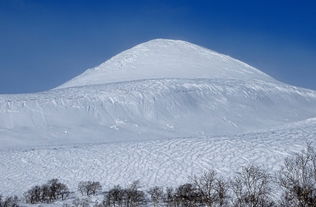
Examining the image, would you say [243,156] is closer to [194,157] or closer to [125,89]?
[194,157]

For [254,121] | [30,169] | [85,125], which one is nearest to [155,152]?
[30,169]

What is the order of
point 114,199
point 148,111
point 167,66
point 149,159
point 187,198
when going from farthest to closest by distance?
1. point 167,66
2. point 148,111
3. point 149,159
4. point 114,199
5. point 187,198

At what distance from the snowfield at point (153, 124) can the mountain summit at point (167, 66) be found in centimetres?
33

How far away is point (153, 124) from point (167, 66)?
51.9 m

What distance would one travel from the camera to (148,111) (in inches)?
3356

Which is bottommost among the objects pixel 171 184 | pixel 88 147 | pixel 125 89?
pixel 171 184

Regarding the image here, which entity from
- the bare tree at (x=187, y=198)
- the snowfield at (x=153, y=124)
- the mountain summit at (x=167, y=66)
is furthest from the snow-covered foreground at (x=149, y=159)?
the mountain summit at (x=167, y=66)

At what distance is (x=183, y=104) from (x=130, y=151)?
45.1m

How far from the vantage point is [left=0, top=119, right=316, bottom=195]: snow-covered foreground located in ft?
126

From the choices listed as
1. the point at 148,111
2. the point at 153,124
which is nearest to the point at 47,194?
the point at 153,124

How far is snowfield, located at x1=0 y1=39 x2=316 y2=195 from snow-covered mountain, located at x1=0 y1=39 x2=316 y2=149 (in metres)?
0.18

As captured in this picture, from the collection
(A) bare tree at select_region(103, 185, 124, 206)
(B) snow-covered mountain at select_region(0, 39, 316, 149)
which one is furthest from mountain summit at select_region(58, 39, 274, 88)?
(A) bare tree at select_region(103, 185, 124, 206)

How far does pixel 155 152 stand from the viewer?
44.3m

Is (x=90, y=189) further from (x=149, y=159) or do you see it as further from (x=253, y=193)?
(x=253, y=193)
